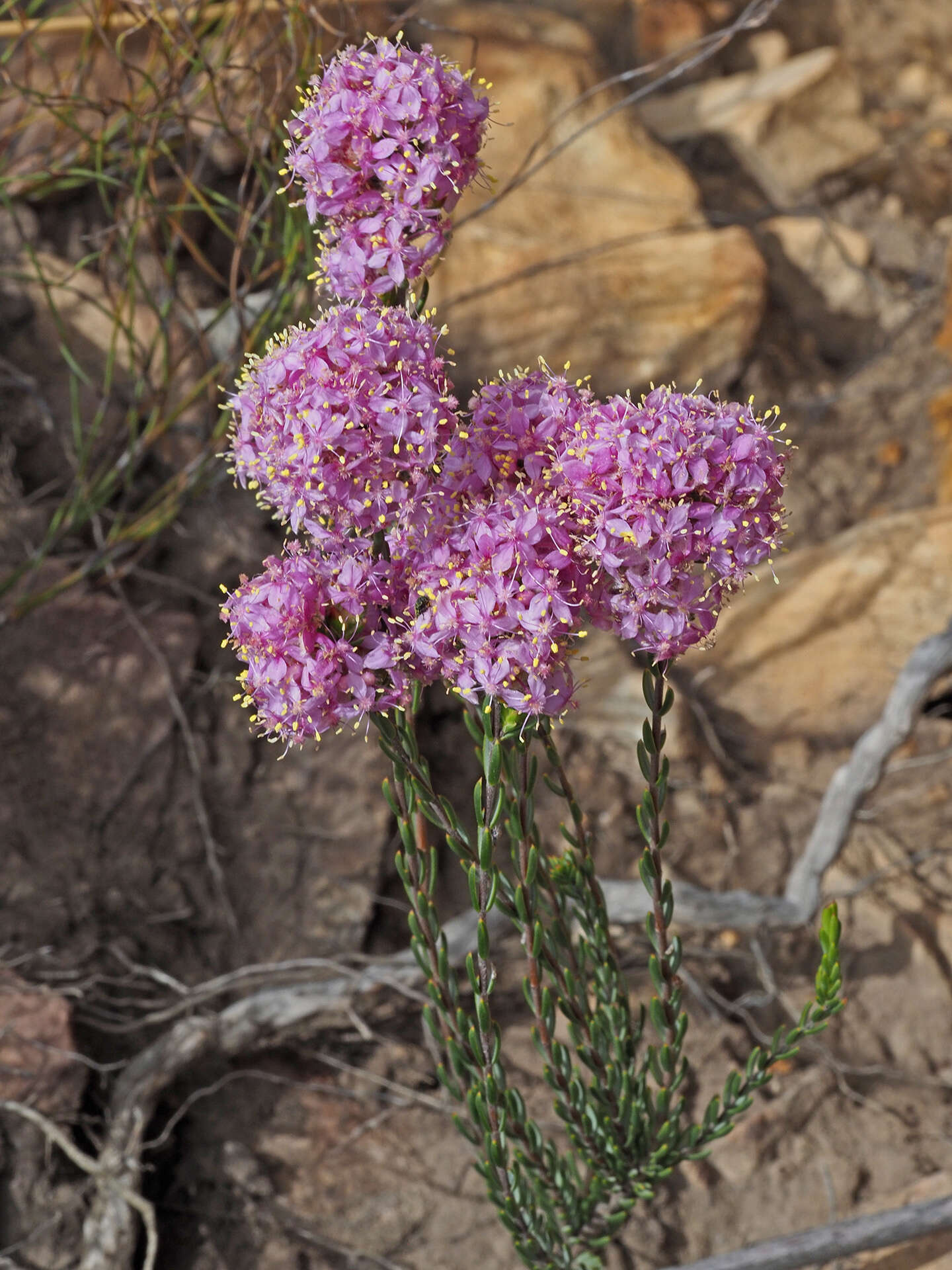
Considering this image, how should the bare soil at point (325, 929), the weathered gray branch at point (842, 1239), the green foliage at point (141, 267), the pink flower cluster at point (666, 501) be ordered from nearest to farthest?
the pink flower cluster at point (666, 501) → the weathered gray branch at point (842, 1239) → the bare soil at point (325, 929) → the green foliage at point (141, 267)

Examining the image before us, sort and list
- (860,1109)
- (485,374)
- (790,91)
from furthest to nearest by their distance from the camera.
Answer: (790,91) → (485,374) → (860,1109)

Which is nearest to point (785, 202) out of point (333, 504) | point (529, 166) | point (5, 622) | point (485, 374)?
point (529, 166)

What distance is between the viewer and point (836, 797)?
2154mm

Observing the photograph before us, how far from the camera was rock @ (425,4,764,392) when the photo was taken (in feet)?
8.67

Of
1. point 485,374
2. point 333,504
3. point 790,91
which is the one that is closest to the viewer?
point 333,504

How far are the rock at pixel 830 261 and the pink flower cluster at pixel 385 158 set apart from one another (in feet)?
7.16

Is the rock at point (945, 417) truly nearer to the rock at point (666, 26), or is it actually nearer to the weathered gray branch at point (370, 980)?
the weathered gray branch at point (370, 980)

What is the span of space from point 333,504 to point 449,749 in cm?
140

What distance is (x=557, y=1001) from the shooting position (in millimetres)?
1475

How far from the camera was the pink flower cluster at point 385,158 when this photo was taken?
3.44 ft

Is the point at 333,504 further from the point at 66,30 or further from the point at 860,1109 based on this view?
the point at 66,30

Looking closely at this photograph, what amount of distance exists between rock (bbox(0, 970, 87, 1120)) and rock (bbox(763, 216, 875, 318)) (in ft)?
8.24

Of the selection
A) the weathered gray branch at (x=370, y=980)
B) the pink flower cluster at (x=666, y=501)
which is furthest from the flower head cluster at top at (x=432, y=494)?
the weathered gray branch at (x=370, y=980)

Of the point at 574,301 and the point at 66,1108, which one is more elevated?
the point at 574,301
